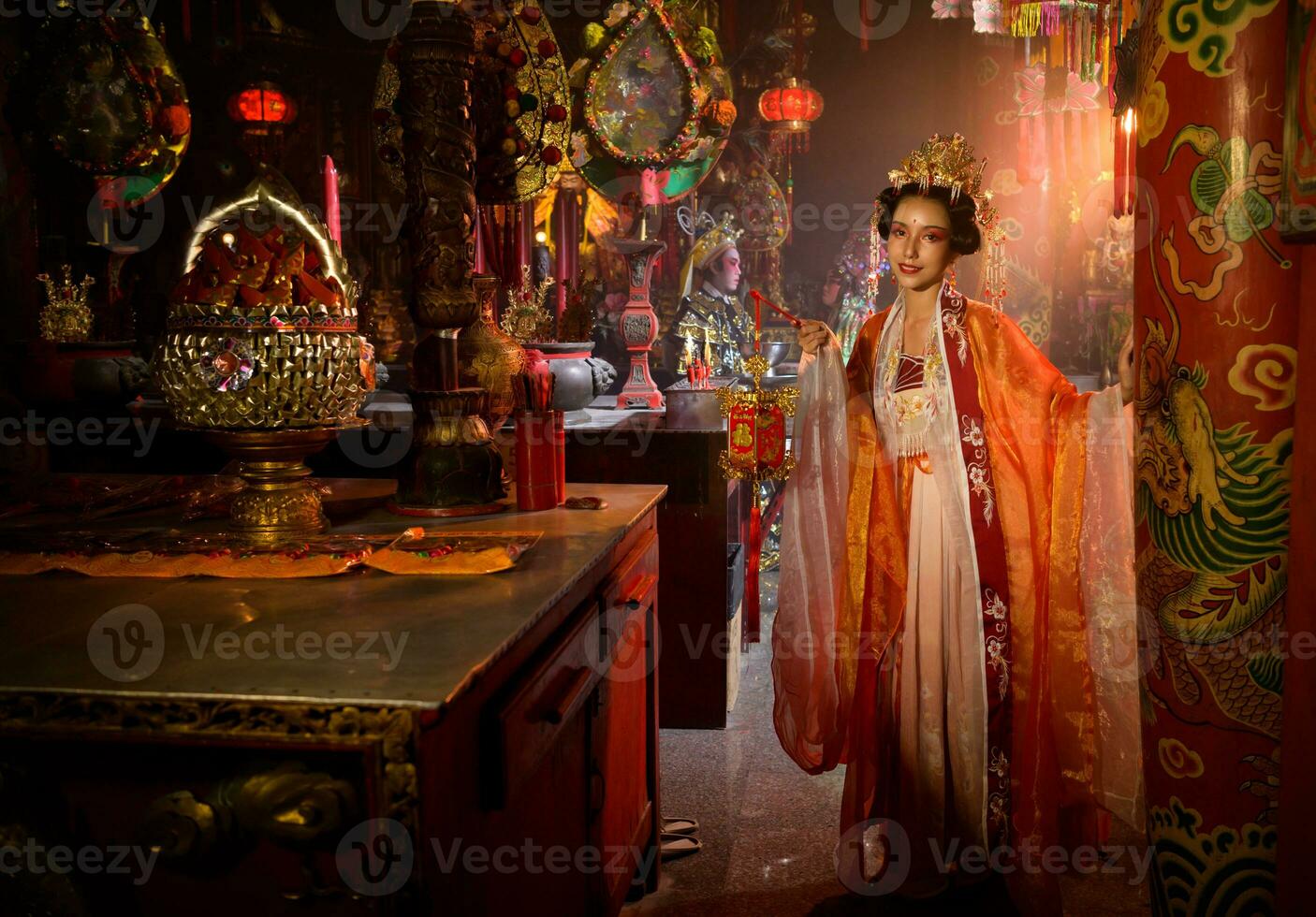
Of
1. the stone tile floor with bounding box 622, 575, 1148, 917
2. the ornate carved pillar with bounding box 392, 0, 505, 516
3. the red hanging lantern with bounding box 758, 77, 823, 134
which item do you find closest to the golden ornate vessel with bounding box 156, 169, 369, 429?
the ornate carved pillar with bounding box 392, 0, 505, 516

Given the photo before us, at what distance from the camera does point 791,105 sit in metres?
6.18

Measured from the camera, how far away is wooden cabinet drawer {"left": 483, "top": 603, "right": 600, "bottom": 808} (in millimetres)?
978

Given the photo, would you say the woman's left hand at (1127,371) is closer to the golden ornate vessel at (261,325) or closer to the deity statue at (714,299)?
the golden ornate vessel at (261,325)

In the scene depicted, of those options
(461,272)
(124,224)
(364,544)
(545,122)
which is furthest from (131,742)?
(124,224)

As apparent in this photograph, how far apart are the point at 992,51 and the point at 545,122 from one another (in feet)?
19.9

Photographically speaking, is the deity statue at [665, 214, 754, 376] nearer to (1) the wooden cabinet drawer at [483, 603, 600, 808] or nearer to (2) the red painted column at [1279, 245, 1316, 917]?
(1) the wooden cabinet drawer at [483, 603, 600, 808]

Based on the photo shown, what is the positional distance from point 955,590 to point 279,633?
1486 millimetres

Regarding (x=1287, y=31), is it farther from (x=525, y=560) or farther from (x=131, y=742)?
(x=131, y=742)

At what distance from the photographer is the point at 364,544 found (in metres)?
1.33

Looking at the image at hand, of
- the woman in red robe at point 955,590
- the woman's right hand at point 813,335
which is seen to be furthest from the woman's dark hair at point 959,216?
the woman's right hand at point 813,335

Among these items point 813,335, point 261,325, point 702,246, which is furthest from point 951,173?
point 702,246

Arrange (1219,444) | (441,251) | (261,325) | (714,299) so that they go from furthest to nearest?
(714,299) < (441,251) < (261,325) < (1219,444)

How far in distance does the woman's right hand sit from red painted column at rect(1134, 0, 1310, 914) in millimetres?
995

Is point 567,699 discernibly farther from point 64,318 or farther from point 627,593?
point 64,318
